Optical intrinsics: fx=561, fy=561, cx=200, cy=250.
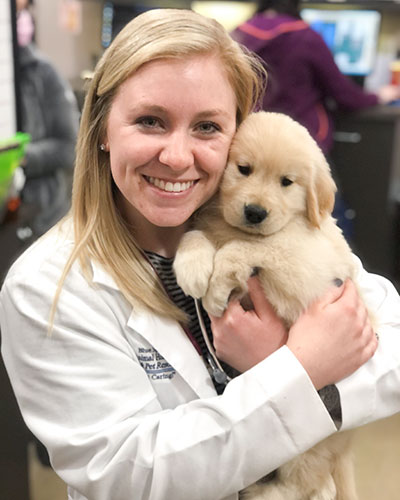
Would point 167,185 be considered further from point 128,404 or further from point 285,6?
point 285,6

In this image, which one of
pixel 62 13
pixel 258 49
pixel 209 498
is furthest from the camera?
pixel 62 13

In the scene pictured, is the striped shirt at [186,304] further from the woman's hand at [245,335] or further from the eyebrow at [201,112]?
the eyebrow at [201,112]

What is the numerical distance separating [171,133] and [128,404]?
1.48 ft

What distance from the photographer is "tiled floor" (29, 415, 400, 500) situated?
2129mm

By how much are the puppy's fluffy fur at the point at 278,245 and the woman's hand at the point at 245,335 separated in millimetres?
22

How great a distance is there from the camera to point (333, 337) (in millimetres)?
969

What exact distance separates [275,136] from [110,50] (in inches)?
13.2

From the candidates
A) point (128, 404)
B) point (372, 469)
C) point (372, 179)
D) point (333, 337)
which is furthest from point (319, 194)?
point (372, 179)

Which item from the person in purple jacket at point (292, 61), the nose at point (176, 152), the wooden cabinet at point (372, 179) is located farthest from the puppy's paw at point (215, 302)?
the wooden cabinet at point (372, 179)

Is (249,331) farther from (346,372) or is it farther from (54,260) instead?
(54,260)

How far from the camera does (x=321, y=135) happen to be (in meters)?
2.58

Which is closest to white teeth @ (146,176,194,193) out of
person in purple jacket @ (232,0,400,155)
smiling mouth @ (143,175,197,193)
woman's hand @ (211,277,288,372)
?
smiling mouth @ (143,175,197,193)

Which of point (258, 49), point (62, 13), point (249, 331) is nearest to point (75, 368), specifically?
point (249, 331)

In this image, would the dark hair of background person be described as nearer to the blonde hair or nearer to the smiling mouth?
the blonde hair
